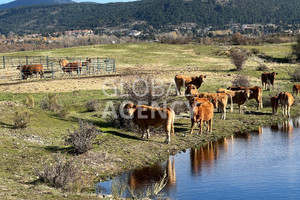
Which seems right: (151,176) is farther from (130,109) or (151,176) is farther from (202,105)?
(202,105)

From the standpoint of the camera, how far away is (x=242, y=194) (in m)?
11.3

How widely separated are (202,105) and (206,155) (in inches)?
102

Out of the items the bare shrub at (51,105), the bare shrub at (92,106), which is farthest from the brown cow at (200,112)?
the bare shrub at (51,105)

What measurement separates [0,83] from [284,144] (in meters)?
23.2

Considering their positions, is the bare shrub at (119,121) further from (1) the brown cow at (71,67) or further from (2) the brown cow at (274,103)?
(1) the brown cow at (71,67)

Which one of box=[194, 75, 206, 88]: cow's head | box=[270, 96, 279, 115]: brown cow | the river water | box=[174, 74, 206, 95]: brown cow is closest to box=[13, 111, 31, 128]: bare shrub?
the river water

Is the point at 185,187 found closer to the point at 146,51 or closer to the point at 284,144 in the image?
the point at 284,144

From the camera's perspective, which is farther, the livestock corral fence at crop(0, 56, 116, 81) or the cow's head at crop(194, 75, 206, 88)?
the livestock corral fence at crop(0, 56, 116, 81)

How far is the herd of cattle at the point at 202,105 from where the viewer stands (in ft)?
49.0

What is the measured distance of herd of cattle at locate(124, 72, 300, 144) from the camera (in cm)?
1492

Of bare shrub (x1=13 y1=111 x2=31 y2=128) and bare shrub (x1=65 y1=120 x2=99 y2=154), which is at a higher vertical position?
bare shrub (x1=13 y1=111 x2=31 y2=128)

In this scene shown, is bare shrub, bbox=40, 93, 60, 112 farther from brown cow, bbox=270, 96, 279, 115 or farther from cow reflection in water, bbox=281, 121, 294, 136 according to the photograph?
brown cow, bbox=270, 96, 279, 115

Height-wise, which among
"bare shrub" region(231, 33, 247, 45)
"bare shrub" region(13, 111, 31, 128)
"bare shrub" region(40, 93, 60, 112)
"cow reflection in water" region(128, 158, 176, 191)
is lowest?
"cow reflection in water" region(128, 158, 176, 191)

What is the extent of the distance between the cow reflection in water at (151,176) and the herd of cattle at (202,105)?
1.74 m
